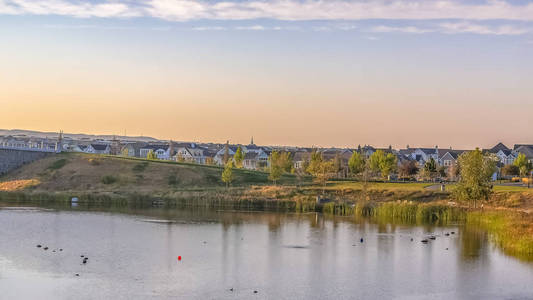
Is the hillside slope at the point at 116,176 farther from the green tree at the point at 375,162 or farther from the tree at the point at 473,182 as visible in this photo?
the tree at the point at 473,182

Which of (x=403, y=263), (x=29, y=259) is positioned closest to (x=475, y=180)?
(x=403, y=263)

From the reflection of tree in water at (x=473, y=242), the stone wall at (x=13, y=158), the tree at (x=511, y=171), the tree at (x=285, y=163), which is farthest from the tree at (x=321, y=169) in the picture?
the stone wall at (x=13, y=158)

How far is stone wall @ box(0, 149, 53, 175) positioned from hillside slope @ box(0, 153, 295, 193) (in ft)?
5.70

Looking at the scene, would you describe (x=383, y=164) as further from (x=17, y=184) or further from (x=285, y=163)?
(x=17, y=184)

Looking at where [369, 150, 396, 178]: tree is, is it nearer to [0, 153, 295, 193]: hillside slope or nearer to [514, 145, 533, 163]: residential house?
[0, 153, 295, 193]: hillside slope

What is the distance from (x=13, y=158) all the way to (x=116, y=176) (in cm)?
2468

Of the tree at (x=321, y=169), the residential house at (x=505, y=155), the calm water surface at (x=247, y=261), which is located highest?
the residential house at (x=505, y=155)

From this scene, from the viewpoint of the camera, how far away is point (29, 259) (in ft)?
159

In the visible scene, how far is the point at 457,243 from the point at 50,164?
300 ft

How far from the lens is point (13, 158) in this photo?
13200cm

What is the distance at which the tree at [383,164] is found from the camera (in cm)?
13012

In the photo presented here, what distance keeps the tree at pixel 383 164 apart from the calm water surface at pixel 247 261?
56.0 metres

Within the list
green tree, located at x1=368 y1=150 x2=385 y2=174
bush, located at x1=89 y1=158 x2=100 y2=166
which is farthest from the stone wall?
green tree, located at x1=368 y1=150 x2=385 y2=174

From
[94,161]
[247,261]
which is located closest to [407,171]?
[94,161]
